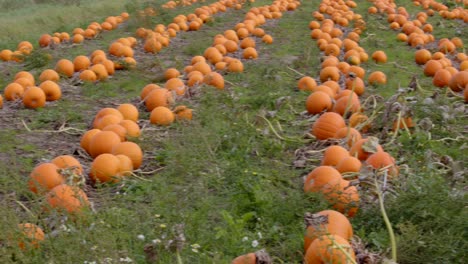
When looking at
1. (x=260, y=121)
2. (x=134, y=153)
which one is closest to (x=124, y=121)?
(x=134, y=153)

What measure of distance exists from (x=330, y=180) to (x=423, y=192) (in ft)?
2.25

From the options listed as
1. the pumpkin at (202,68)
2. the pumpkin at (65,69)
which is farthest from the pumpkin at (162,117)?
the pumpkin at (65,69)

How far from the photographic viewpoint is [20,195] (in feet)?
15.2

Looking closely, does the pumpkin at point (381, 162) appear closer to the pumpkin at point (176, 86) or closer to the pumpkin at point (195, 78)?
the pumpkin at point (176, 86)

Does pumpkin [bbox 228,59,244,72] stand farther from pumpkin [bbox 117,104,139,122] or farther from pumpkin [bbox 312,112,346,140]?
pumpkin [bbox 312,112,346,140]

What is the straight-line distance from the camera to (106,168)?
498cm

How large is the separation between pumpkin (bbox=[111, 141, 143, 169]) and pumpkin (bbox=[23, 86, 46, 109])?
248 cm

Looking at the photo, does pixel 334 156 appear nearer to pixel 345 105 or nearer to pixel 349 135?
pixel 349 135

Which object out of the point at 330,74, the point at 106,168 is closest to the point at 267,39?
the point at 330,74

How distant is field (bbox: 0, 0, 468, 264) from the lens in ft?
11.6

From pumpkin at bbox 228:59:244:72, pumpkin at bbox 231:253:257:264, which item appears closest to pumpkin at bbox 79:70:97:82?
pumpkin at bbox 228:59:244:72

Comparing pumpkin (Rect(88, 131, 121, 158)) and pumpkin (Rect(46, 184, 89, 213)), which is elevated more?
pumpkin (Rect(46, 184, 89, 213))

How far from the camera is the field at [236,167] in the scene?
3.52 meters

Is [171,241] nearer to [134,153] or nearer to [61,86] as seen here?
[134,153]
